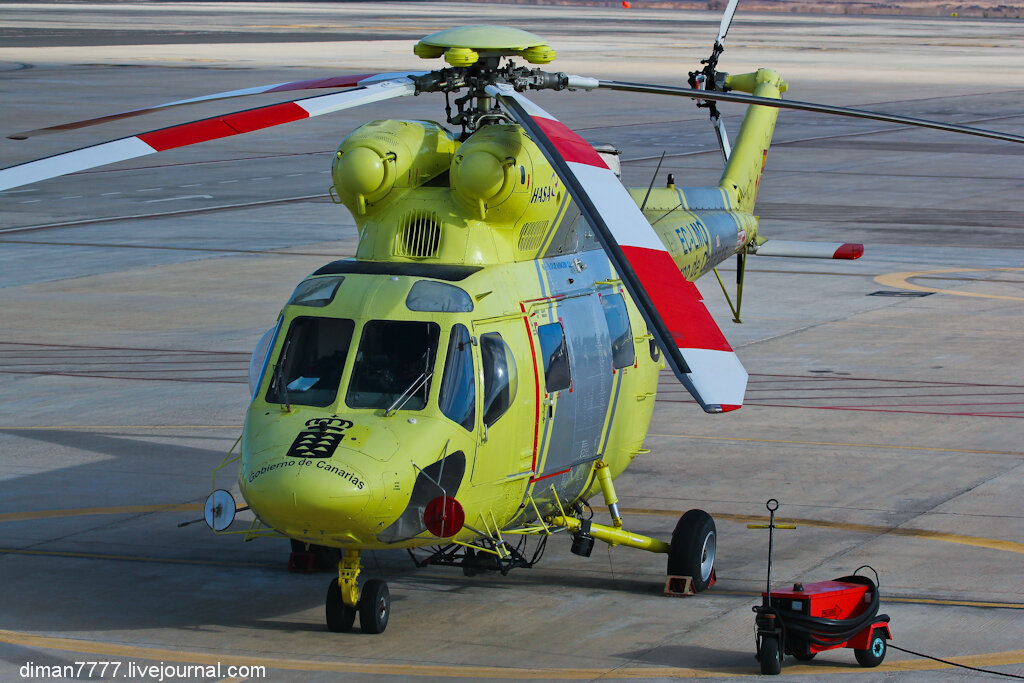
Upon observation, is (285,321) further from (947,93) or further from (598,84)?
(947,93)

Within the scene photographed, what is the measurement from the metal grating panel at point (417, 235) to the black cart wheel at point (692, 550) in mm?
3183

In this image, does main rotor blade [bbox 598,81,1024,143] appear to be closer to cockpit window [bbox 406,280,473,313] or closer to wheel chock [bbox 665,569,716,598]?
cockpit window [bbox 406,280,473,313]

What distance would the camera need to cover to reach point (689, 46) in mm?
110562

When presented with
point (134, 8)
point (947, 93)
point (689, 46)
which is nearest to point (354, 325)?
point (947, 93)

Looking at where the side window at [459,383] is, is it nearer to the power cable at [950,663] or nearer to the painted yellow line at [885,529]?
the power cable at [950,663]

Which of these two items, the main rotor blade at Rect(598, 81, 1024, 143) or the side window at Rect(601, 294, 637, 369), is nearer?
the main rotor blade at Rect(598, 81, 1024, 143)

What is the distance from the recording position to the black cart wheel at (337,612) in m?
11.3

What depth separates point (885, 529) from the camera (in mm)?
14406

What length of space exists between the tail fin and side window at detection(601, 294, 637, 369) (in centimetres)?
485

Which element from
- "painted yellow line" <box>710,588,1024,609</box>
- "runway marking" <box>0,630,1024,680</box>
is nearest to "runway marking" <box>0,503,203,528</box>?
"runway marking" <box>0,630,1024,680</box>

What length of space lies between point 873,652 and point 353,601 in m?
3.85

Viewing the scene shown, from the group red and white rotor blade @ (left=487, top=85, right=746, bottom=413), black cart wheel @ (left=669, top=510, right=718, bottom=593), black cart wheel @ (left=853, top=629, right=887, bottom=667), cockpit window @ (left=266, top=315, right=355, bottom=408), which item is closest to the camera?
red and white rotor blade @ (left=487, top=85, right=746, bottom=413)

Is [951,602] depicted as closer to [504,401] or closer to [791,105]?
[504,401]

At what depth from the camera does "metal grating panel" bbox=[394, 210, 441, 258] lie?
39.5 ft
